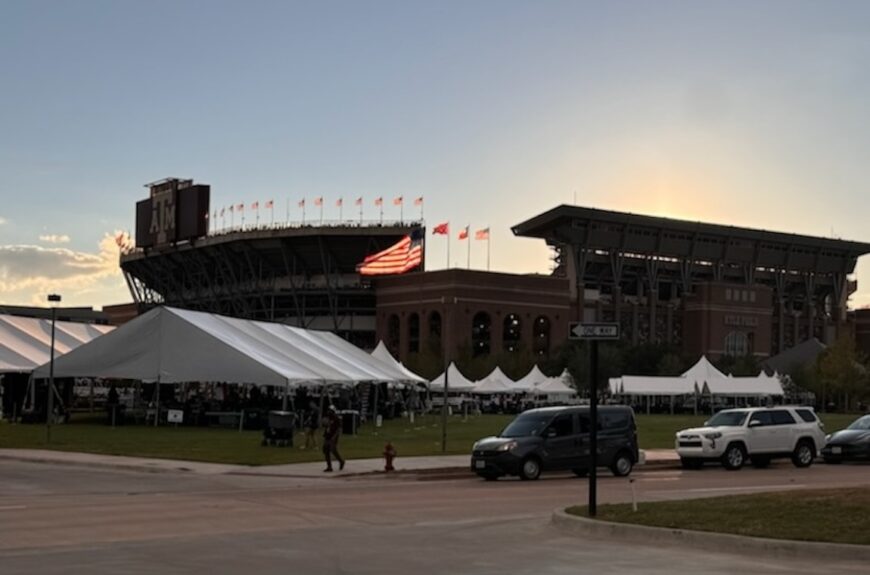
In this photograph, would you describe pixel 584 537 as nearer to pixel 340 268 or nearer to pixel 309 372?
pixel 309 372

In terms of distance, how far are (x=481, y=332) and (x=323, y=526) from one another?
117 m

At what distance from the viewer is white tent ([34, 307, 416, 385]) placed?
148 feet

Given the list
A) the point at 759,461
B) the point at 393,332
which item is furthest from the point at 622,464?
the point at 393,332

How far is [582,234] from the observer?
462 feet

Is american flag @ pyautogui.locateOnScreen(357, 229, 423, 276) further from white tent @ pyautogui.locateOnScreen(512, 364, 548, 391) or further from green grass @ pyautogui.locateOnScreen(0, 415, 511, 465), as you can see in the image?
green grass @ pyautogui.locateOnScreen(0, 415, 511, 465)

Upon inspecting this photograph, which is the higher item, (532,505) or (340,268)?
(340,268)

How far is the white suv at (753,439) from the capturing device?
103ft

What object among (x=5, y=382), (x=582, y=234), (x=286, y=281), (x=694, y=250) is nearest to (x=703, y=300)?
(x=694, y=250)

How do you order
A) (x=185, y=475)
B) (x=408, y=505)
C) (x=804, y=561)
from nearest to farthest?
(x=804, y=561) < (x=408, y=505) < (x=185, y=475)

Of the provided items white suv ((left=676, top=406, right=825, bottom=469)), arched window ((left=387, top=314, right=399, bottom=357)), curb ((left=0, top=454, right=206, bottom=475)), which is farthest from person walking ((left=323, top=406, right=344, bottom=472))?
arched window ((left=387, top=314, right=399, bottom=357))

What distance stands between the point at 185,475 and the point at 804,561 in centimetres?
1724

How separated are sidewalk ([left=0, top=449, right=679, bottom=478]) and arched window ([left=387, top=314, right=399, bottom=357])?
104063 millimetres

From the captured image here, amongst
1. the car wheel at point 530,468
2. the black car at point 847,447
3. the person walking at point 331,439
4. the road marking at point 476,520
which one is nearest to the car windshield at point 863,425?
the black car at point 847,447

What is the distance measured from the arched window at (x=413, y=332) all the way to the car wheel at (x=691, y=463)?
4022 inches
